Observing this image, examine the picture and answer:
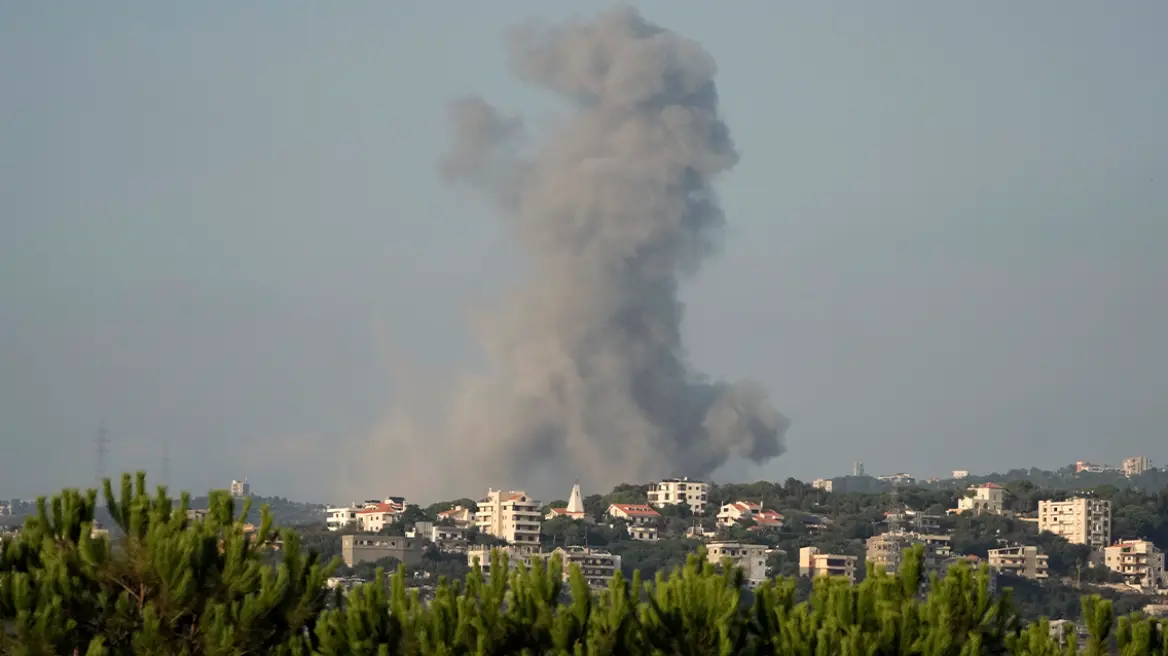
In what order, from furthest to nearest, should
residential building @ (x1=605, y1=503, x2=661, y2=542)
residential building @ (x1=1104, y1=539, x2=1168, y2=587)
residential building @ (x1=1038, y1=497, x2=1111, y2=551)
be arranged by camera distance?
residential building @ (x1=1038, y1=497, x2=1111, y2=551) < residential building @ (x1=605, y1=503, x2=661, y2=542) < residential building @ (x1=1104, y1=539, x2=1168, y2=587)

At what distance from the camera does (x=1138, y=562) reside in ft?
313

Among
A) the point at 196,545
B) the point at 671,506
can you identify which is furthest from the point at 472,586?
the point at 671,506

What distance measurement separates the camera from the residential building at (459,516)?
337 ft

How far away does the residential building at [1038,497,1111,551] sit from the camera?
103 meters

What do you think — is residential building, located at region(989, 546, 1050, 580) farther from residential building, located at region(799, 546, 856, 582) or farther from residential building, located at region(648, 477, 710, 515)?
residential building, located at region(648, 477, 710, 515)

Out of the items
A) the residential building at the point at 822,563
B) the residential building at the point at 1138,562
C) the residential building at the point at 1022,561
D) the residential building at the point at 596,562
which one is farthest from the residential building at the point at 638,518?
the residential building at the point at 1138,562

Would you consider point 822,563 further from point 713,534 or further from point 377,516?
point 377,516

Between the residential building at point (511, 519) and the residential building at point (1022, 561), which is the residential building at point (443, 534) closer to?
the residential building at point (511, 519)

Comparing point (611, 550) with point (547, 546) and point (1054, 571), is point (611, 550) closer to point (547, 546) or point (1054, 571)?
point (547, 546)

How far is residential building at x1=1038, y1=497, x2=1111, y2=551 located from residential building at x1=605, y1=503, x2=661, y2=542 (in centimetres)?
1862

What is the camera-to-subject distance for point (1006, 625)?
61.6 feet

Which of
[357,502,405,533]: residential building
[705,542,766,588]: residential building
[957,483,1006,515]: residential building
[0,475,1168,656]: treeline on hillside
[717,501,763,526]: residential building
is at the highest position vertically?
[957,483,1006,515]: residential building

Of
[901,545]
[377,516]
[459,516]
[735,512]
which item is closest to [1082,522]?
[901,545]

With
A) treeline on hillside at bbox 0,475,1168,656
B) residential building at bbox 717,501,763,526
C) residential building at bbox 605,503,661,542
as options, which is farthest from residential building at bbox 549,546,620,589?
treeline on hillside at bbox 0,475,1168,656
